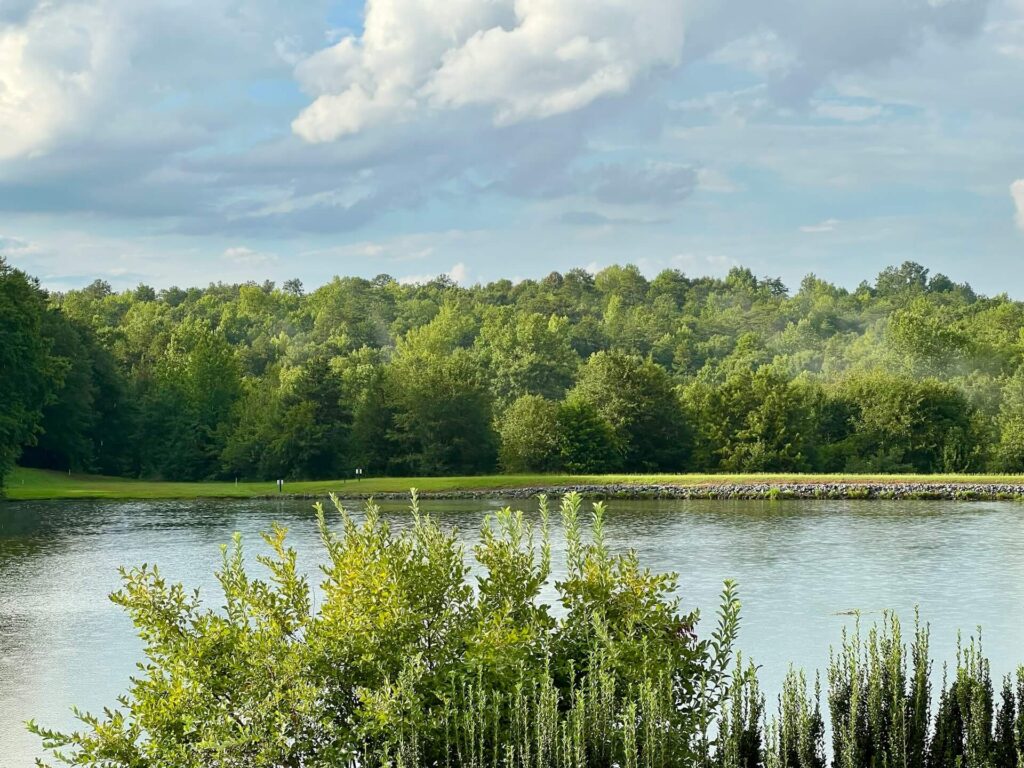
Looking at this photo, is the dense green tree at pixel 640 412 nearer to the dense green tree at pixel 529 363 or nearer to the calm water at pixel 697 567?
the dense green tree at pixel 529 363

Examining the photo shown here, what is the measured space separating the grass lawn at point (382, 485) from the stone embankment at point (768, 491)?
1.21m

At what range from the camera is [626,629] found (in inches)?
327

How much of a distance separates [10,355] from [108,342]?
3461 cm

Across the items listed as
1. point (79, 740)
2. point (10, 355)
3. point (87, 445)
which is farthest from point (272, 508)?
point (79, 740)

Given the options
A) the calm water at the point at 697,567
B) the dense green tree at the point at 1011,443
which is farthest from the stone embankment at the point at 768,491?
the dense green tree at the point at 1011,443

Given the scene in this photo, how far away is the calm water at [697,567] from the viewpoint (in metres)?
17.1

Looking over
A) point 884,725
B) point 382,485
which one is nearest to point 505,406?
point 382,485

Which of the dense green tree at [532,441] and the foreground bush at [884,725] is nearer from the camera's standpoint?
the foreground bush at [884,725]

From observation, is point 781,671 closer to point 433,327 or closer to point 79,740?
point 79,740

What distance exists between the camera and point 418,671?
25.2ft

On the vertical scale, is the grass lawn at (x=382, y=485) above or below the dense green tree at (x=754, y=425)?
below

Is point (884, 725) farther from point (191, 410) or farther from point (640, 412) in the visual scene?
point (191, 410)

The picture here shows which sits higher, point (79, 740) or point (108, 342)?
point (108, 342)

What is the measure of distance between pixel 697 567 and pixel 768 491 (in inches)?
1020
